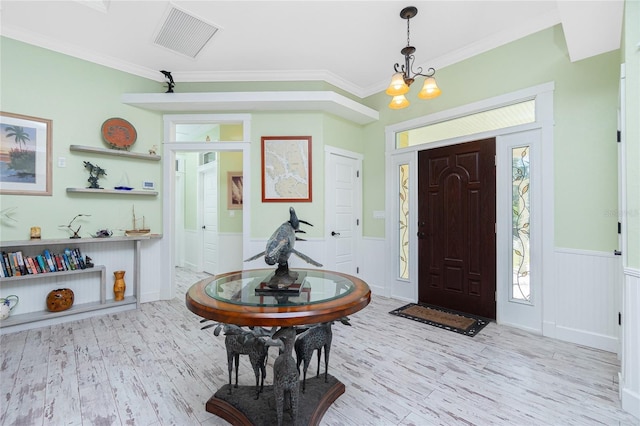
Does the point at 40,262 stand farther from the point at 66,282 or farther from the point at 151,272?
the point at 151,272

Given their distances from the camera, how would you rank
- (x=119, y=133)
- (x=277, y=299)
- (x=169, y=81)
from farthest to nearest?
(x=169, y=81)
(x=119, y=133)
(x=277, y=299)

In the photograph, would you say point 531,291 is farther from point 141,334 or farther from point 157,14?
point 157,14

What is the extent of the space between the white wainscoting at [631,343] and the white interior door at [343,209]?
9.32ft

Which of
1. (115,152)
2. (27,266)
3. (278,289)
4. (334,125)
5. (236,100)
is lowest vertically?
(27,266)

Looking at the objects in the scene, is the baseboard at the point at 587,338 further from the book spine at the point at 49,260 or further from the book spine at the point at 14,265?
the book spine at the point at 14,265

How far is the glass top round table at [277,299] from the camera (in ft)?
4.04

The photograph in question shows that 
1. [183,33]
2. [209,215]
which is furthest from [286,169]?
[209,215]

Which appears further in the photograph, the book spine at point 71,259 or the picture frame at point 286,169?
the picture frame at point 286,169

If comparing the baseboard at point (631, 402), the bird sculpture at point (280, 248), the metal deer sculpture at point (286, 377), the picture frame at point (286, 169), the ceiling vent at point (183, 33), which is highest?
the ceiling vent at point (183, 33)

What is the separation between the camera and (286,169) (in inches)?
152

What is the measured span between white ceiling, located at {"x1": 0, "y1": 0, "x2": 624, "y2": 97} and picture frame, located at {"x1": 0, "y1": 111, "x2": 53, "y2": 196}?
0.88m

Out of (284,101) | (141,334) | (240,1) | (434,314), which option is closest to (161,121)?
(284,101)

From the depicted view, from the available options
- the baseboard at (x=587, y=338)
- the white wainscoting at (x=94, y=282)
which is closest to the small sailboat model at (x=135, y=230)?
the white wainscoting at (x=94, y=282)

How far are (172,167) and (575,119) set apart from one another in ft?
15.1
